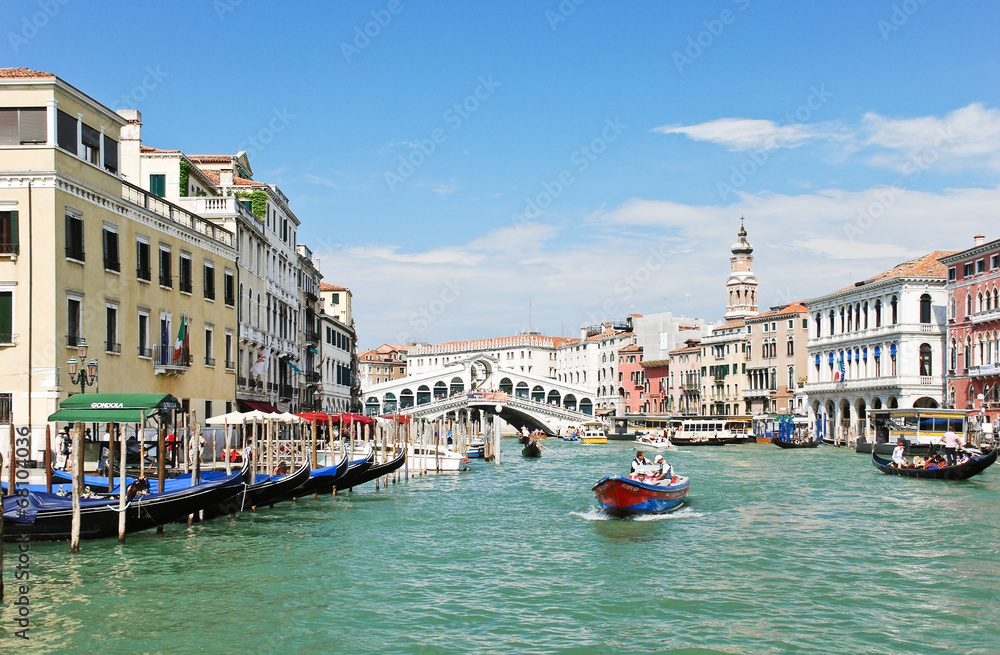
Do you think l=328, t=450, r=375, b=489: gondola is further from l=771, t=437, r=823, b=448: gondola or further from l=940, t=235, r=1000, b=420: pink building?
l=771, t=437, r=823, b=448: gondola

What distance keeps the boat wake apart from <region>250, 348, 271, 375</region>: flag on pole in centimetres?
1084

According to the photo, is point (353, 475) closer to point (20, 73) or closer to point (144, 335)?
point (144, 335)

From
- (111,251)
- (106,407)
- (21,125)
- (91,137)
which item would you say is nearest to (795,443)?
(111,251)

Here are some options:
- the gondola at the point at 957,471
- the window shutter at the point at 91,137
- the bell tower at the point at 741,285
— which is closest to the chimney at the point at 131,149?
the window shutter at the point at 91,137

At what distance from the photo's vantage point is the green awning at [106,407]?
1439 centimetres

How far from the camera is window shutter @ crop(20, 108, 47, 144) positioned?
15.9m

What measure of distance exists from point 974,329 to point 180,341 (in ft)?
94.0

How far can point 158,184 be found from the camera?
2353 cm

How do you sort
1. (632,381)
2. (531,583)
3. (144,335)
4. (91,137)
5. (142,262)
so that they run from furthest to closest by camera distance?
(632,381) < (144,335) < (142,262) < (91,137) < (531,583)

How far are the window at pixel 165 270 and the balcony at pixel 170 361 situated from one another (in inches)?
47.6

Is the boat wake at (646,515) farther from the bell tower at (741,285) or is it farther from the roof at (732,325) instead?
the bell tower at (741,285)

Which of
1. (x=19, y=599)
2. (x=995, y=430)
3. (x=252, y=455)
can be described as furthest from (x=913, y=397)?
(x=19, y=599)

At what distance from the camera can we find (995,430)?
34.2 metres

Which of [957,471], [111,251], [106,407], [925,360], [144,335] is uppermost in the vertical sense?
[111,251]
